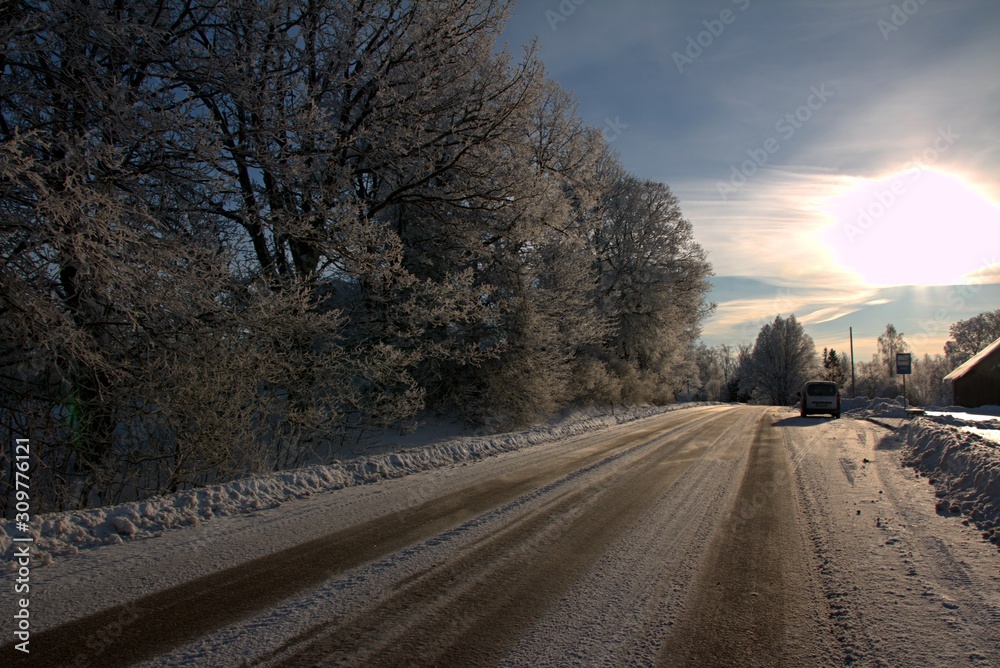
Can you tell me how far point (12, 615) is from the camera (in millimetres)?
3428

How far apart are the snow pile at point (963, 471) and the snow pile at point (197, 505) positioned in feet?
23.6

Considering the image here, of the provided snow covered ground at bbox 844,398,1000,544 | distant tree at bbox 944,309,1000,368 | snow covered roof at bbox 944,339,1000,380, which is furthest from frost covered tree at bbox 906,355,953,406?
snow covered ground at bbox 844,398,1000,544

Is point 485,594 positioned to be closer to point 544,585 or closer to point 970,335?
point 544,585

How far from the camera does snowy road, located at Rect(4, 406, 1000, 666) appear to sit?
3.03 meters

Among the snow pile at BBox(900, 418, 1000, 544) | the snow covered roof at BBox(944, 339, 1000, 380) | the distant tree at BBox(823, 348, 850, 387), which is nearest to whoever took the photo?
the snow pile at BBox(900, 418, 1000, 544)

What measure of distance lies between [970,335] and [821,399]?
274 ft

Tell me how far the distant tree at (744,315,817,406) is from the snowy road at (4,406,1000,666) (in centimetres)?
7093

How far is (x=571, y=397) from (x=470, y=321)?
8589mm

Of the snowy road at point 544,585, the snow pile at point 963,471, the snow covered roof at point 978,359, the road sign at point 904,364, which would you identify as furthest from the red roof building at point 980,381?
the snowy road at point 544,585

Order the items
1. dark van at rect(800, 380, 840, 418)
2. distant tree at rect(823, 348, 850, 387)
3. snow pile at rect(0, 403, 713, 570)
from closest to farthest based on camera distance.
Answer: snow pile at rect(0, 403, 713, 570)
dark van at rect(800, 380, 840, 418)
distant tree at rect(823, 348, 850, 387)

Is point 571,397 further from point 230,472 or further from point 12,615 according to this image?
point 12,615

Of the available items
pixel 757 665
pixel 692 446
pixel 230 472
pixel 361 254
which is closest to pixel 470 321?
pixel 361 254

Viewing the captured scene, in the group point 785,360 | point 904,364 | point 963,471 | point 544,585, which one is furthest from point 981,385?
point 785,360

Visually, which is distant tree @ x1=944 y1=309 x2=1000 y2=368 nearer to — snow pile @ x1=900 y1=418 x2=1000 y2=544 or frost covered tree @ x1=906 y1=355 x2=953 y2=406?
frost covered tree @ x1=906 y1=355 x2=953 y2=406
